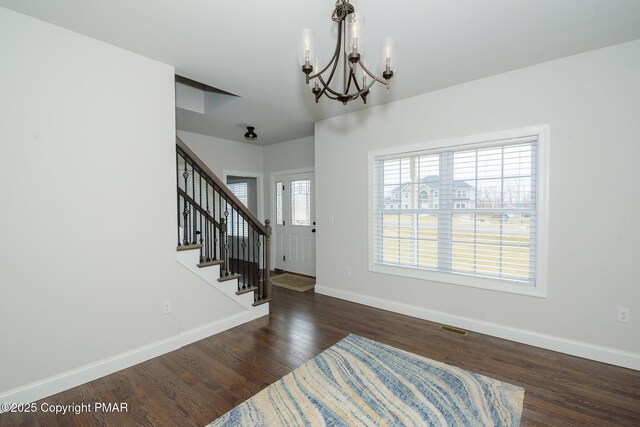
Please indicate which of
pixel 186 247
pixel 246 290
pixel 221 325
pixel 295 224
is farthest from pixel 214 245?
pixel 295 224

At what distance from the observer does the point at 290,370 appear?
7.38ft

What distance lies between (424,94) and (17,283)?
3.94 m

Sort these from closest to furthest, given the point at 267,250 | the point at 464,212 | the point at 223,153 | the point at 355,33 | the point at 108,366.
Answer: the point at 355,33 → the point at 108,366 → the point at 464,212 → the point at 267,250 → the point at 223,153

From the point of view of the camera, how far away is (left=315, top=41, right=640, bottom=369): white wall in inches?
89.3

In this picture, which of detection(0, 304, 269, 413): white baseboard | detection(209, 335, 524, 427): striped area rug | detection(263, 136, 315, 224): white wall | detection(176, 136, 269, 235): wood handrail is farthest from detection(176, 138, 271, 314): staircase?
detection(263, 136, 315, 224): white wall

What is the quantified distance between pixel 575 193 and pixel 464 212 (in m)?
0.91

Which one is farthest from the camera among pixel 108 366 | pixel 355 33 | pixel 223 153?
pixel 223 153

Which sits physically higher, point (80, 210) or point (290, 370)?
point (80, 210)

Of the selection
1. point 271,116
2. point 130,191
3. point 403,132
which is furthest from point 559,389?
point 271,116

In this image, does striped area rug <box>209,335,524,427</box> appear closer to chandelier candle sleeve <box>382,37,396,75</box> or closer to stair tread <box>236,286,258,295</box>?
stair tread <box>236,286,258,295</box>

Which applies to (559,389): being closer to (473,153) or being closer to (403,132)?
(473,153)

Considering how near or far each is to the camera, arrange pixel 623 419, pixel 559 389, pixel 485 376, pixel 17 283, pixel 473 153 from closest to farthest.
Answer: pixel 623 419, pixel 17 283, pixel 559 389, pixel 485 376, pixel 473 153

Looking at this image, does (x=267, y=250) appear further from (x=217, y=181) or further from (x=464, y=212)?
(x=464, y=212)

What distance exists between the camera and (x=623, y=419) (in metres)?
1.75
